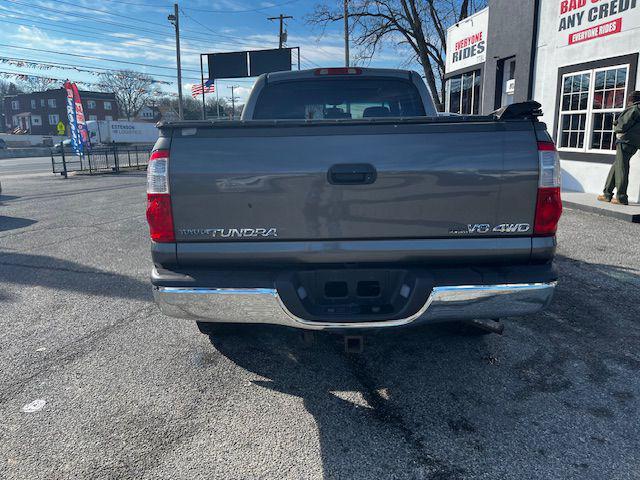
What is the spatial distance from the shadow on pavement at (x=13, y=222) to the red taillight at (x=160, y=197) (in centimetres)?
750

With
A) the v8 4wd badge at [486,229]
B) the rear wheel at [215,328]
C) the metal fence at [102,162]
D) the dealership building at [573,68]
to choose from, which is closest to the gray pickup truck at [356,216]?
the v8 4wd badge at [486,229]

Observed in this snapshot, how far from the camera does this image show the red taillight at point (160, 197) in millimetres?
2674

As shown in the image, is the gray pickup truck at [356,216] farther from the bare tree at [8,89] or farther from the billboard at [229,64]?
the bare tree at [8,89]

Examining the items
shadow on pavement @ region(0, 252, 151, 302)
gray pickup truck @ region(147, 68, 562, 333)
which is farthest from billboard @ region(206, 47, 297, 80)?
Answer: gray pickup truck @ region(147, 68, 562, 333)

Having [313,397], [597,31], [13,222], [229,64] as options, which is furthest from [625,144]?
[229,64]

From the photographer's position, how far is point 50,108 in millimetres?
85188

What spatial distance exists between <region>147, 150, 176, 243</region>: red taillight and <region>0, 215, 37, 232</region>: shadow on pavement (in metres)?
7.50

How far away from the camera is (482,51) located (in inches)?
640

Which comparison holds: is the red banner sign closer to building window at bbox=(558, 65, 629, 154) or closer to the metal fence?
building window at bbox=(558, 65, 629, 154)

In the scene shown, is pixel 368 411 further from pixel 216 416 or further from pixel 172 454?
pixel 172 454

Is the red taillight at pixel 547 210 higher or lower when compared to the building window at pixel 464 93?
lower

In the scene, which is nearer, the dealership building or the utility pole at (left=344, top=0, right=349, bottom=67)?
the dealership building

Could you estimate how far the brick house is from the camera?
84.5 meters

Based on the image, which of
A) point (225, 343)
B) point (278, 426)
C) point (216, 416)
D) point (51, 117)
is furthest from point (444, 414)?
point (51, 117)
